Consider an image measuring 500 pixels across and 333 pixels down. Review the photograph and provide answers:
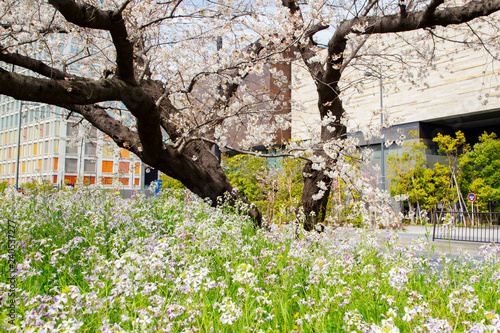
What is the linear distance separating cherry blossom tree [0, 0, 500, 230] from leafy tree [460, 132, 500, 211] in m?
17.0

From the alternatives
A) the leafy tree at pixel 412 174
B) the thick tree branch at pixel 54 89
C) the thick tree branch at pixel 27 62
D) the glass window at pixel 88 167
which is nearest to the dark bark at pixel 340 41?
the thick tree branch at pixel 54 89

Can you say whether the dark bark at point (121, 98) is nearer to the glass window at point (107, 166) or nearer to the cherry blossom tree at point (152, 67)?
the cherry blossom tree at point (152, 67)

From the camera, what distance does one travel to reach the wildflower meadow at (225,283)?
93.8 inches

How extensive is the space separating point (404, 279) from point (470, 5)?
3.98 meters

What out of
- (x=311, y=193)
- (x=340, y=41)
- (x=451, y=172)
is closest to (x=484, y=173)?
(x=451, y=172)

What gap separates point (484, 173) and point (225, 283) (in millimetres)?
22795

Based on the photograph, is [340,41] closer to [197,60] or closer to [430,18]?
[430,18]

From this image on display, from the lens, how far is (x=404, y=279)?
8.80ft

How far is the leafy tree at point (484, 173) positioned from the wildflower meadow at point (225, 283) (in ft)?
60.9

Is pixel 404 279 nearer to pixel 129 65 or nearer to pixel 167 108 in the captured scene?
pixel 129 65

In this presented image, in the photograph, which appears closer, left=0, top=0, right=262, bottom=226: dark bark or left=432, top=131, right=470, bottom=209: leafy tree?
left=0, top=0, right=262, bottom=226: dark bark

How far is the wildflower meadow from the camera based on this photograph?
2383 mm

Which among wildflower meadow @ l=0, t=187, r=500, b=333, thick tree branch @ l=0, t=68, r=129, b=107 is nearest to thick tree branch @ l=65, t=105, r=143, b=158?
wildflower meadow @ l=0, t=187, r=500, b=333

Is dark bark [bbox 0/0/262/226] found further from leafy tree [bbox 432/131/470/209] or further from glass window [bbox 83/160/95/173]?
glass window [bbox 83/160/95/173]
